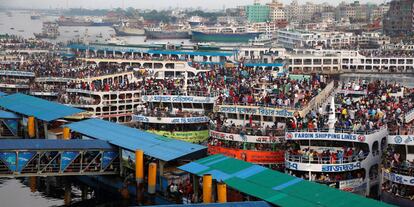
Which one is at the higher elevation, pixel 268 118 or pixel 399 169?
pixel 268 118

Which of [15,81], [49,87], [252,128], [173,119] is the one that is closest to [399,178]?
[252,128]

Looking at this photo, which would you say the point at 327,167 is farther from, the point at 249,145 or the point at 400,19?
the point at 400,19

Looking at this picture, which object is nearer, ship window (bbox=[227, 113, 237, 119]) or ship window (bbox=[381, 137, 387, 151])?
ship window (bbox=[381, 137, 387, 151])

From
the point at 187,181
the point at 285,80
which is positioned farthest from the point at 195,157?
the point at 285,80

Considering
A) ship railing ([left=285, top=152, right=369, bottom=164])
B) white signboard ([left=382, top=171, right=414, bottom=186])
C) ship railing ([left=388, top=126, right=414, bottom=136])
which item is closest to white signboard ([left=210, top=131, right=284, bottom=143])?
ship railing ([left=285, top=152, right=369, bottom=164])

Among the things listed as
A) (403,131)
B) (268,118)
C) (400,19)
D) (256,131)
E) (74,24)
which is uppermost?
(400,19)

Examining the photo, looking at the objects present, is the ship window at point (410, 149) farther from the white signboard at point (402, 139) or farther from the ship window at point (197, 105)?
the ship window at point (197, 105)

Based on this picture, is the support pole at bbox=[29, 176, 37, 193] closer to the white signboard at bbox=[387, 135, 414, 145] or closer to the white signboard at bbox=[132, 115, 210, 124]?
the white signboard at bbox=[132, 115, 210, 124]

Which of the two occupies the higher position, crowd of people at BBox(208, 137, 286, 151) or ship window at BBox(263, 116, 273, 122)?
ship window at BBox(263, 116, 273, 122)
